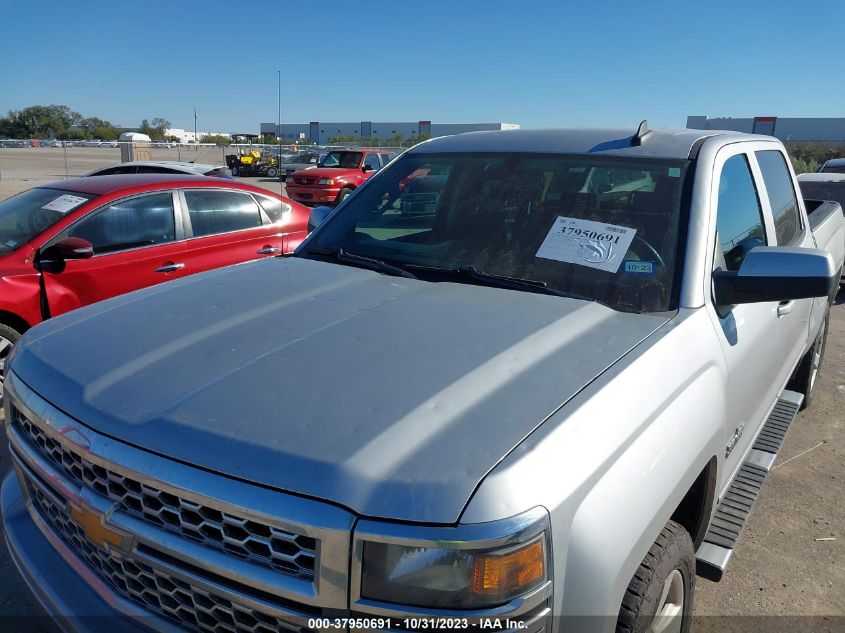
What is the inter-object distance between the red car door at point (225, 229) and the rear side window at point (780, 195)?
4138mm

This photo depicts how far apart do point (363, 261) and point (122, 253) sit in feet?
10.0

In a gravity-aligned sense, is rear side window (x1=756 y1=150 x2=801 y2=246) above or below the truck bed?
above

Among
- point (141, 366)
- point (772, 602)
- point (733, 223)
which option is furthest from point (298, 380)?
point (772, 602)

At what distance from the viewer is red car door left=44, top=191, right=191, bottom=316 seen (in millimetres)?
4980

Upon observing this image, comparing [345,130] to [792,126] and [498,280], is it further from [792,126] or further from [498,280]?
[498,280]

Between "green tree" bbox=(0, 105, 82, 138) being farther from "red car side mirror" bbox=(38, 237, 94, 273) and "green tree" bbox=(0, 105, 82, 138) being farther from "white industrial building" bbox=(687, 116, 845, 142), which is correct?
"red car side mirror" bbox=(38, 237, 94, 273)

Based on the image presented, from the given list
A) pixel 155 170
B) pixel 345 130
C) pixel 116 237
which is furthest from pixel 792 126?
pixel 116 237

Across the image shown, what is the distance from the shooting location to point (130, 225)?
545 centimetres

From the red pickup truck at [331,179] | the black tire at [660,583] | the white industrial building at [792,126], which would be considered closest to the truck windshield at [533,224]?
the black tire at [660,583]

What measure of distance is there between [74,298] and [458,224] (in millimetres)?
3342

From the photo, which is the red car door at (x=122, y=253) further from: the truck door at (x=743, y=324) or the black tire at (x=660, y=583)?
the black tire at (x=660, y=583)

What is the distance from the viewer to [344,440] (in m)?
1.56

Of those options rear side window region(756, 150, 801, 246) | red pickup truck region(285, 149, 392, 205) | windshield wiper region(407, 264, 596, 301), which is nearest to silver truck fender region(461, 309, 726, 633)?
windshield wiper region(407, 264, 596, 301)

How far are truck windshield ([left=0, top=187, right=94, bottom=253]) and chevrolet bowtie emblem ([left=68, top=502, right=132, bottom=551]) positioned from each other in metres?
3.84
